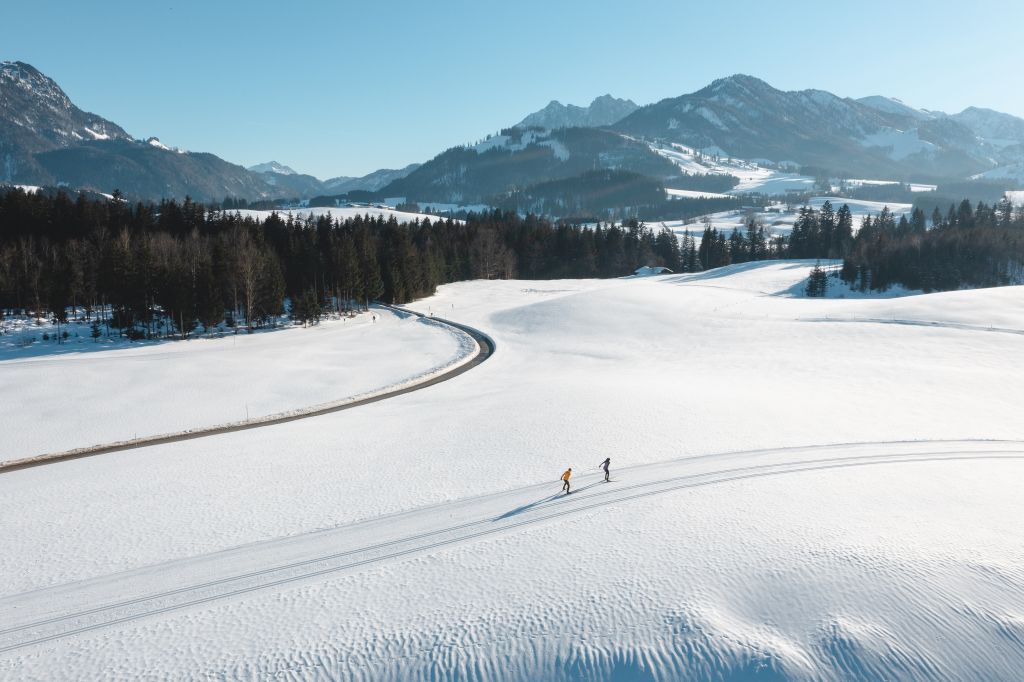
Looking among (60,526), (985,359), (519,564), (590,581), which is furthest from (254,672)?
(985,359)

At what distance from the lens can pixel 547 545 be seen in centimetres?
1520

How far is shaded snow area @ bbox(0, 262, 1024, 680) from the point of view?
11102mm

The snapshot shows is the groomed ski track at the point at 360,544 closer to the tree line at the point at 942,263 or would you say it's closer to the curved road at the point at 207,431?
the curved road at the point at 207,431

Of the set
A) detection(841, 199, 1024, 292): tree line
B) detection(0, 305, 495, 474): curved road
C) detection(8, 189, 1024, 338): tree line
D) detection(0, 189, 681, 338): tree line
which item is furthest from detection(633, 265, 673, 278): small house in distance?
detection(0, 305, 495, 474): curved road

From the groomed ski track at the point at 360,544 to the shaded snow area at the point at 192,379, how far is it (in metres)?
18.7

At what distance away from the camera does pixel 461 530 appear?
1655cm

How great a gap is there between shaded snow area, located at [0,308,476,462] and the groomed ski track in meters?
18.7

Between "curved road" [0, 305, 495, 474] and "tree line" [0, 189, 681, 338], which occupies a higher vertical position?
"tree line" [0, 189, 681, 338]

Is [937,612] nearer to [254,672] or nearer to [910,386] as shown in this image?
[254,672]

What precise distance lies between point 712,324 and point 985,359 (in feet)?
75.6

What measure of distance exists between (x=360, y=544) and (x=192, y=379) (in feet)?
108

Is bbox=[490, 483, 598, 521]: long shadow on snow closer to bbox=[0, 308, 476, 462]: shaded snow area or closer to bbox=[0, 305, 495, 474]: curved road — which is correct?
bbox=[0, 305, 495, 474]: curved road

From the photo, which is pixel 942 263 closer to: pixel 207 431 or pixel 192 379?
pixel 207 431

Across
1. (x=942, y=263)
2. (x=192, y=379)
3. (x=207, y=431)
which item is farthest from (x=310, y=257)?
(x=942, y=263)
